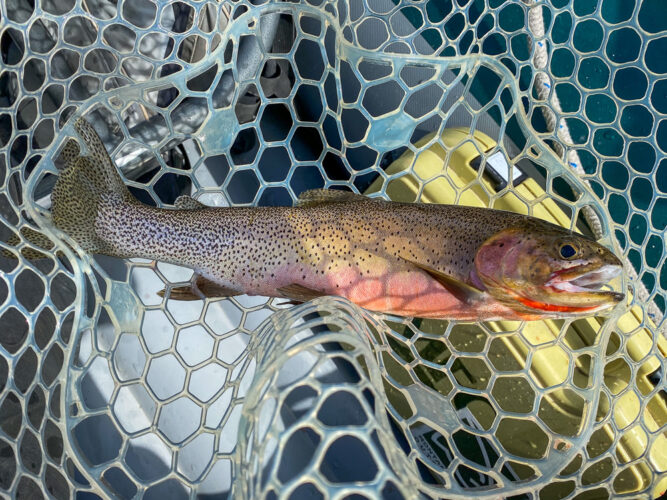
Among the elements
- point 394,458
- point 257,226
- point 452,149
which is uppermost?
point 452,149

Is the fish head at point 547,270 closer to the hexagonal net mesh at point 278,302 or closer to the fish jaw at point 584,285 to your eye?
the fish jaw at point 584,285

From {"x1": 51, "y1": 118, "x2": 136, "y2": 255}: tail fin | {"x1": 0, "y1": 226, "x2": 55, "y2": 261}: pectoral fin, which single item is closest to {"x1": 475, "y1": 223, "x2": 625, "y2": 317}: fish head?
{"x1": 51, "y1": 118, "x2": 136, "y2": 255}: tail fin

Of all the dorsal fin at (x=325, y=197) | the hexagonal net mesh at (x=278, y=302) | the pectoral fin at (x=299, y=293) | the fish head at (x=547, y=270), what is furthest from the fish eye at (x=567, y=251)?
the pectoral fin at (x=299, y=293)

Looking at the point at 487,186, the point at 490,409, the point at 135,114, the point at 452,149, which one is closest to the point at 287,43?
the point at 135,114

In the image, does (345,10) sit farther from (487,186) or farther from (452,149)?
(487,186)

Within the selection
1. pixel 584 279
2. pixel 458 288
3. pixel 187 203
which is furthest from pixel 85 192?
pixel 584 279

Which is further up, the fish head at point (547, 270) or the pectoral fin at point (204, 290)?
the fish head at point (547, 270)
